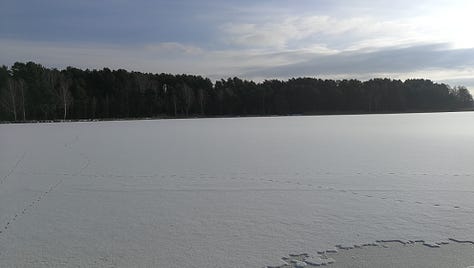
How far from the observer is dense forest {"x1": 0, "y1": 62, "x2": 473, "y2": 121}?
165 feet

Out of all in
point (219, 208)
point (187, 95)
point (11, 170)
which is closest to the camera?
point (219, 208)

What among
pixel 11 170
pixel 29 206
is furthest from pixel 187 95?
pixel 29 206

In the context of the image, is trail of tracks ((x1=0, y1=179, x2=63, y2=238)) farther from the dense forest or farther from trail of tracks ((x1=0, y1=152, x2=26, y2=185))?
the dense forest

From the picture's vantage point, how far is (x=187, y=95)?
6525 centimetres

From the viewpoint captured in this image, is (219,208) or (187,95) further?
(187,95)

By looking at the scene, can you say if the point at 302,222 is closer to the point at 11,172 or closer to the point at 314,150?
the point at 11,172

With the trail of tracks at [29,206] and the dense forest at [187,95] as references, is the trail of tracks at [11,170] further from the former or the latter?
the dense forest at [187,95]

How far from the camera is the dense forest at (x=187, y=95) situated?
50.3 meters

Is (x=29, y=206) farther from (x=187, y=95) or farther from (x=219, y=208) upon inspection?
(x=187, y=95)

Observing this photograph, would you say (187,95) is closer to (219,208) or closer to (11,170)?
(11,170)

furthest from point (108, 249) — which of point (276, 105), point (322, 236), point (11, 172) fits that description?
point (276, 105)

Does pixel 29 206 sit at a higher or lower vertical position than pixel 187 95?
lower

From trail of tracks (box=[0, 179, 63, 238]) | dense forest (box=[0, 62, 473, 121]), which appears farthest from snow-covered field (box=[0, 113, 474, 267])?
dense forest (box=[0, 62, 473, 121])

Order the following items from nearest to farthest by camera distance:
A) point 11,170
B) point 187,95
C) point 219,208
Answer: point 219,208
point 11,170
point 187,95
